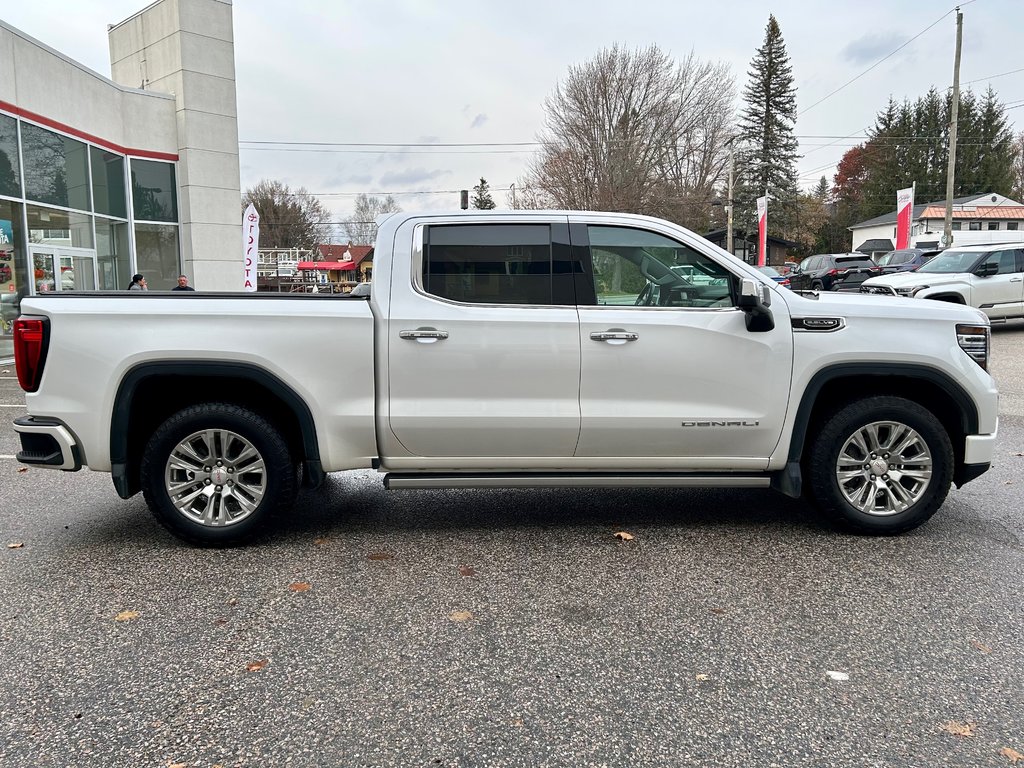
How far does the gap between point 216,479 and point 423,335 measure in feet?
4.95

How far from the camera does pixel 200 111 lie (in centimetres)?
2161

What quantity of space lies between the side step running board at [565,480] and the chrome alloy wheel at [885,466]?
518 millimetres

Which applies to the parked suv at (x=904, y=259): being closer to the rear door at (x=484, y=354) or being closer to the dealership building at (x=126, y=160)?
the dealership building at (x=126, y=160)

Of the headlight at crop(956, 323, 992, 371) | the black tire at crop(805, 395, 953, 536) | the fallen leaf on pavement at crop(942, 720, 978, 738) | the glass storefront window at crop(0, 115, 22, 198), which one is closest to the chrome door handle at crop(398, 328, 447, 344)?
the black tire at crop(805, 395, 953, 536)

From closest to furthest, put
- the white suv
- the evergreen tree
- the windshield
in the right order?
the white suv
the windshield
the evergreen tree

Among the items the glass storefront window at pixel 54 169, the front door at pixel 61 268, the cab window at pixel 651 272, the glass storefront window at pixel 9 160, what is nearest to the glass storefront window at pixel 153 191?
the glass storefront window at pixel 54 169

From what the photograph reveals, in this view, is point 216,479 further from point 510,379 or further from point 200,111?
point 200,111

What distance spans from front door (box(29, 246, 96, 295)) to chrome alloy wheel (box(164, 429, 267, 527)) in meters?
13.1

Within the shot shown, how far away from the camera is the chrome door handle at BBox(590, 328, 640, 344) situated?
4461 millimetres

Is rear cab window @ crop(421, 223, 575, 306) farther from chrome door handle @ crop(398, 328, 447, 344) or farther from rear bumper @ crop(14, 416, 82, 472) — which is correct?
rear bumper @ crop(14, 416, 82, 472)

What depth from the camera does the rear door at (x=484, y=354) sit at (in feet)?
14.6

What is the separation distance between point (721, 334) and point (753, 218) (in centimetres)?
6464

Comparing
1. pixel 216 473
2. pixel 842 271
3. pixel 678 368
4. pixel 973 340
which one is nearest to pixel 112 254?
pixel 216 473

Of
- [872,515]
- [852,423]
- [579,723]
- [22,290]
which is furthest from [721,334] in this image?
[22,290]
